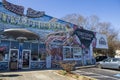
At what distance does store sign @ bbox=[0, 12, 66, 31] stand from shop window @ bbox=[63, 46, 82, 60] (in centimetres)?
308

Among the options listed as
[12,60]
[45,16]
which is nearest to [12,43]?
[12,60]

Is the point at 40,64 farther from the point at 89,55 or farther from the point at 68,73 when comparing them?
the point at 89,55

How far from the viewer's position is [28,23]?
2131 centimetres

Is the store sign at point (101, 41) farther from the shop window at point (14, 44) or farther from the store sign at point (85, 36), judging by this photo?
the shop window at point (14, 44)

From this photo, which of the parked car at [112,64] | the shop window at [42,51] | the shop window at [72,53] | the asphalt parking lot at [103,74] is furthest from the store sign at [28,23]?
the asphalt parking lot at [103,74]

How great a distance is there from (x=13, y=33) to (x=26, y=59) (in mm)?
4743

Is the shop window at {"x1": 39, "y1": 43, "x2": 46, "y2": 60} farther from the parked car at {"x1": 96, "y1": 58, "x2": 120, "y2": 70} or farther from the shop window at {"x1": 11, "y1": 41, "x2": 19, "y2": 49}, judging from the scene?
the parked car at {"x1": 96, "y1": 58, "x2": 120, "y2": 70}

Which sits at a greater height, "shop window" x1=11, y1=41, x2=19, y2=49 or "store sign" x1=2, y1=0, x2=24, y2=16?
"store sign" x1=2, y1=0, x2=24, y2=16

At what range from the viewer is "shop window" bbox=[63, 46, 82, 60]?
2530cm

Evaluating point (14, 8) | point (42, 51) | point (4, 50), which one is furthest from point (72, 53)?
point (14, 8)

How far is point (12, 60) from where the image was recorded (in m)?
19.9

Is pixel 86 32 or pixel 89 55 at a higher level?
pixel 86 32

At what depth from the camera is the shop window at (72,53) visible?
2530 cm

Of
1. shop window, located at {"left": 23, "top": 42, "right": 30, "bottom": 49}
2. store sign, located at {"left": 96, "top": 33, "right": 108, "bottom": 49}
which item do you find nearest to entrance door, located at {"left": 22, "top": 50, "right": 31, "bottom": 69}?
shop window, located at {"left": 23, "top": 42, "right": 30, "bottom": 49}
